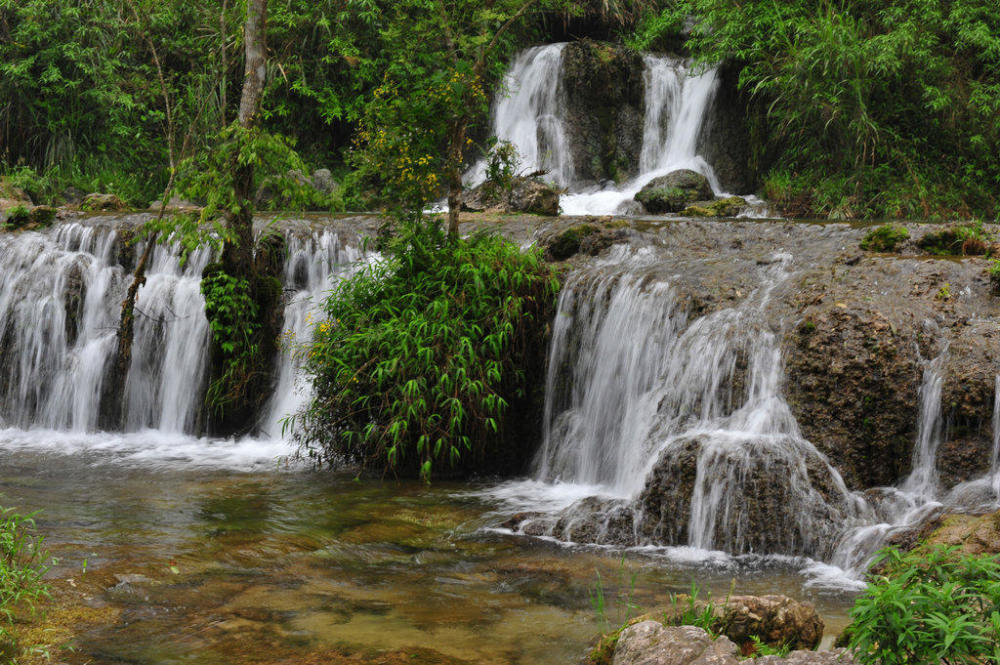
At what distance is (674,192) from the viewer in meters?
13.8

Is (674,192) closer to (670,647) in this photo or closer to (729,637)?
(729,637)

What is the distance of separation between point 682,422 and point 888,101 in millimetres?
9990

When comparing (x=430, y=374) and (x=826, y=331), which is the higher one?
(x=826, y=331)

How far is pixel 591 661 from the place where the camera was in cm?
388

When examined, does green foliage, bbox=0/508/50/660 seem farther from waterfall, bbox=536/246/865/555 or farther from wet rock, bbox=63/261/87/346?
wet rock, bbox=63/261/87/346

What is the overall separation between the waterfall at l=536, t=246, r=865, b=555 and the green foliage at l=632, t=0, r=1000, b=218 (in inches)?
261

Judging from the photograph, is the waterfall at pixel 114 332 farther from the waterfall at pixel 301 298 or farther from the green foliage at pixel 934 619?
the green foliage at pixel 934 619

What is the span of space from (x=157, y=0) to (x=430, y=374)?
36.6 feet

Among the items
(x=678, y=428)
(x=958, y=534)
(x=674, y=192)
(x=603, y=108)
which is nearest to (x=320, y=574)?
(x=678, y=428)

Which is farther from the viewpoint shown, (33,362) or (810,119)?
(810,119)

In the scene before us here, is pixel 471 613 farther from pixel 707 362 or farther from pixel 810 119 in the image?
pixel 810 119

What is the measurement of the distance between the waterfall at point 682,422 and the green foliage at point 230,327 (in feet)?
10.8

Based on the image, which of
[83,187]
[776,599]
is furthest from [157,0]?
[776,599]

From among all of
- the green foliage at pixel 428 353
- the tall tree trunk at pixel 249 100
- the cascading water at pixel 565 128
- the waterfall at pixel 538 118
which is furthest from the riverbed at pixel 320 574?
the waterfall at pixel 538 118
